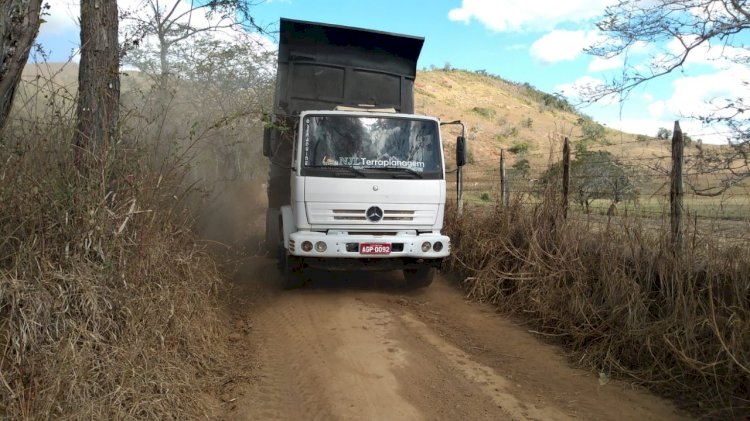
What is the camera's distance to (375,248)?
672 cm

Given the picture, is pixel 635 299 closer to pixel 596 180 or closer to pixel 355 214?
pixel 596 180

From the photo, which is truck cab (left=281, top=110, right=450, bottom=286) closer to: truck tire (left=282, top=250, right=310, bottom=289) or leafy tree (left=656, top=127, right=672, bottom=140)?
truck tire (left=282, top=250, right=310, bottom=289)

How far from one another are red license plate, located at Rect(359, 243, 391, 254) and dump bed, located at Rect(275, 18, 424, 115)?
258 cm

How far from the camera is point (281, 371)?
4820 mm

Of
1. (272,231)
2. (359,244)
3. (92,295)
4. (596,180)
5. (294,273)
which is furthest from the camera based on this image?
(272,231)

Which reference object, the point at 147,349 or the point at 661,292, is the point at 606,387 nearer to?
the point at 661,292

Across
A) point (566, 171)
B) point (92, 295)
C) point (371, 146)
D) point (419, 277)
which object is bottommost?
point (419, 277)

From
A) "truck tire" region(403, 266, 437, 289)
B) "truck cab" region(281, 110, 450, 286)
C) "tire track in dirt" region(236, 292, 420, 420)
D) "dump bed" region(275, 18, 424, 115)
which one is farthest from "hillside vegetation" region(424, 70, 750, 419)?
"dump bed" region(275, 18, 424, 115)

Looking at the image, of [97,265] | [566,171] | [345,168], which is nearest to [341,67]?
[345,168]

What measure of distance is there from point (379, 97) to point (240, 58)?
6.31 metres

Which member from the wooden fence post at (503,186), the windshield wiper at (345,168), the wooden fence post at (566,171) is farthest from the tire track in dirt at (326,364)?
the wooden fence post at (503,186)


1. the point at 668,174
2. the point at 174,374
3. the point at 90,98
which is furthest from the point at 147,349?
the point at 668,174

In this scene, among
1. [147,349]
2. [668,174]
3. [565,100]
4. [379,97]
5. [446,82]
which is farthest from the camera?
[446,82]

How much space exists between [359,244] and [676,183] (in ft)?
11.3
